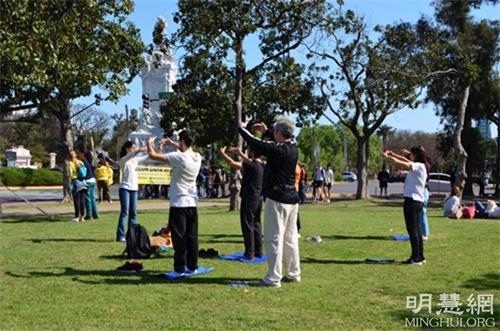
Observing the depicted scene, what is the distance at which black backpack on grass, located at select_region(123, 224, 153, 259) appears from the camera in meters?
9.22

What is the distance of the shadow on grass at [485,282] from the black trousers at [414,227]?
1.13 meters

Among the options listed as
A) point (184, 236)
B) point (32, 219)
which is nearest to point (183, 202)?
point (184, 236)

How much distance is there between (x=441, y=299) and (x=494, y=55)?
26.9 m

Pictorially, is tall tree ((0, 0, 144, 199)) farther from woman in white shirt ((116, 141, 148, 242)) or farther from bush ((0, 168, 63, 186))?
bush ((0, 168, 63, 186))

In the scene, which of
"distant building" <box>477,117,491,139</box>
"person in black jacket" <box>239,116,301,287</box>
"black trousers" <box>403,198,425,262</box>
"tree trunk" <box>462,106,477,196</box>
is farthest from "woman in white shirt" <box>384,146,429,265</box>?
"tree trunk" <box>462,106,477,196</box>

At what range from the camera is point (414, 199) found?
9125 millimetres

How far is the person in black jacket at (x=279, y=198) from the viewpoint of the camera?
23.3ft

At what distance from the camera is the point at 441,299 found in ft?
21.4

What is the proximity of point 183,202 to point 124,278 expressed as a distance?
126 cm

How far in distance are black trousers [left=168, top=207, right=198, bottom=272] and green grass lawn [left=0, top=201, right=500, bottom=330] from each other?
14.0 inches

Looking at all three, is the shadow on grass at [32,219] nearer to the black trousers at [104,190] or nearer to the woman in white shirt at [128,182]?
the black trousers at [104,190]

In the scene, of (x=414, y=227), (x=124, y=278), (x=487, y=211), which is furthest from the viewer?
(x=487, y=211)

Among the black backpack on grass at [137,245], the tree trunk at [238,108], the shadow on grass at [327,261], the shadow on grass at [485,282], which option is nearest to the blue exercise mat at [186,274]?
the black backpack on grass at [137,245]

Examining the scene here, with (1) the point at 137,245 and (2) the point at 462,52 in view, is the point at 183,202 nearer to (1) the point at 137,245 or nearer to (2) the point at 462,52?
(1) the point at 137,245
